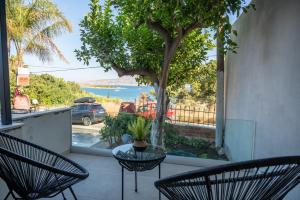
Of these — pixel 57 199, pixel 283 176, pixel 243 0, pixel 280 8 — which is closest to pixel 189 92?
pixel 243 0

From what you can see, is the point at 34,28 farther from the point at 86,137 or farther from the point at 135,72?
the point at 86,137

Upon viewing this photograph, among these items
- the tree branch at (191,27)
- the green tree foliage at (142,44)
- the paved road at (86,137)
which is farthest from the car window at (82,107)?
the tree branch at (191,27)

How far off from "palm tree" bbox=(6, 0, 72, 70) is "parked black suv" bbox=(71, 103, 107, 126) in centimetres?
355

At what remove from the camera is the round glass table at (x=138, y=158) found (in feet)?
7.52

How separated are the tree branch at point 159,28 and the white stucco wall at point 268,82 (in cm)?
120

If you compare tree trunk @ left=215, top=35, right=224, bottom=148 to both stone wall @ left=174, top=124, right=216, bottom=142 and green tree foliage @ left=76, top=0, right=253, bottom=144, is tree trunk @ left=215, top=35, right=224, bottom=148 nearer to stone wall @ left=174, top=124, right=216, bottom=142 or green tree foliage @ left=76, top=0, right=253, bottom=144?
stone wall @ left=174, top=124, right=216, bottom=142

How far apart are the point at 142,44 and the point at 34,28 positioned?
4.72 metres

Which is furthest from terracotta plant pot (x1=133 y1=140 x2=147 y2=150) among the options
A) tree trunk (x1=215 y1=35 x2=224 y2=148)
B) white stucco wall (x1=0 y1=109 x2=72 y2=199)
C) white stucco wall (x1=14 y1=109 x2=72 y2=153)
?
tree trunk (x1=215 y1=35 x2=224 y2=148)

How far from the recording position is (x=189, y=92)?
480cm

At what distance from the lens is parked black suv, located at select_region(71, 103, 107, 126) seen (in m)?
4.11

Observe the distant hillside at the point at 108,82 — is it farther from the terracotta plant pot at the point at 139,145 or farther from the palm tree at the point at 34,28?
the palm tree at the point at 34,28

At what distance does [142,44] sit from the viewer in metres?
4.26

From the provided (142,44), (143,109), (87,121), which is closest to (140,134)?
(143,109)

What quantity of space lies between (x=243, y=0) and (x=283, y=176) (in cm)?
234
